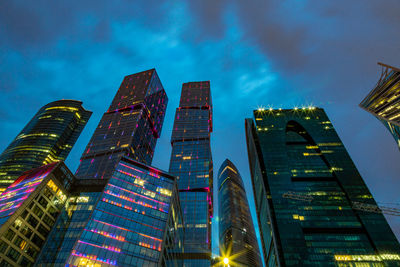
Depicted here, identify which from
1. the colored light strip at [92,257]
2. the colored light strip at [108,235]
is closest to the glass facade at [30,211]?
the colored light strip at [92,257]

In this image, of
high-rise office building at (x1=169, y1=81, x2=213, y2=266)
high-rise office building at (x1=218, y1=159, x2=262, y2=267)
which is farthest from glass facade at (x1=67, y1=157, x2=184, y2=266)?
high-rise office building at (x1=218, y1=159, x2=262, y2=267)

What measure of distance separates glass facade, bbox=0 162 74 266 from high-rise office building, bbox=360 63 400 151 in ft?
483

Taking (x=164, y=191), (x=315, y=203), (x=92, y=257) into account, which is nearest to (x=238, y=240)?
(x=315, y=203)

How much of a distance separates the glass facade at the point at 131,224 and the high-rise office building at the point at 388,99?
353 feet

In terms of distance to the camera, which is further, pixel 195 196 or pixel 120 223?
pixel 195 196

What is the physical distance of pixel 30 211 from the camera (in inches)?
2926

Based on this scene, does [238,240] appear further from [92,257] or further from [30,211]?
[30,211]

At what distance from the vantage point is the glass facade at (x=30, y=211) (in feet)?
217

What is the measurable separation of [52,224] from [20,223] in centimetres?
1248

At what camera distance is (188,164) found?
182 meters

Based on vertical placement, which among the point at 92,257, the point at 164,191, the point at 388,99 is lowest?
the point at 92,257

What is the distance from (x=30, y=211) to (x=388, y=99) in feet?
530

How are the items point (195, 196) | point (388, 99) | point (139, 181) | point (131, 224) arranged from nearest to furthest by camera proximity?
1. point (131, 224)
2. point (139, 181)
3. point (388, 99)
4. point (195, 196)

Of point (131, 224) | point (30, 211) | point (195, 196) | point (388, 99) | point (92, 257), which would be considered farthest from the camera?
point (195, 196)
